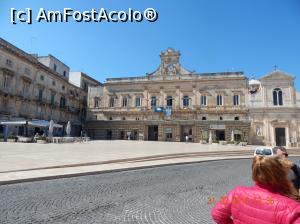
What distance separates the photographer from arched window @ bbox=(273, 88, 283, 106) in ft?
124

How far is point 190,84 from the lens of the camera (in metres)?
42.4

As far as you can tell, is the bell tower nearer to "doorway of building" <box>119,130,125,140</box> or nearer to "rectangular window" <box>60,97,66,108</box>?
"doorway of building" <box>119,130,125,140</box>

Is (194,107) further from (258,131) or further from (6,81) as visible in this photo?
(6,81)

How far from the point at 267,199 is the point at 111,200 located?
5357 millimetres

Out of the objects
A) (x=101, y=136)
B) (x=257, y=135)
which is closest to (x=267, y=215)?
(x=257, y=135)

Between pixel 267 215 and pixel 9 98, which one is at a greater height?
pixel 9 98

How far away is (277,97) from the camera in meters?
37.9

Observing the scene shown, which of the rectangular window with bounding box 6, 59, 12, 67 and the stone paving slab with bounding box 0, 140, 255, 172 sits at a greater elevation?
the rectangular window with bounding box 6, 59, 12, 67

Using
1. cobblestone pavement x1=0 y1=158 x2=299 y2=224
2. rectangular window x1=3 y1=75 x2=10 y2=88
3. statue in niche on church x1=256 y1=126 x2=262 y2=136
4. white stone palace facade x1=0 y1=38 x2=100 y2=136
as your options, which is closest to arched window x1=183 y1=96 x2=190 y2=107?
statue in niche on church x1=256 y1=126 x2=262 y2=136

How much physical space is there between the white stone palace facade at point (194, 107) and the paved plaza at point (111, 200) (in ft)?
90.9

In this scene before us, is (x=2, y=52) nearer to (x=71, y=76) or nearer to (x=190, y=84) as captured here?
Answer: (x=71, y=76)

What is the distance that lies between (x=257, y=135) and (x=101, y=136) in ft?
88.0

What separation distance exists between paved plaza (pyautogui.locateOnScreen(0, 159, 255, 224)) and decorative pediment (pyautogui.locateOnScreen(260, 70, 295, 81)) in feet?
110

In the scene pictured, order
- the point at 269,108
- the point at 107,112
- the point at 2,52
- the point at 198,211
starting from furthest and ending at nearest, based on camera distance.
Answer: the point at 107,112 < the point at 269,108 < the point at 2,52 < the point at 198,211
